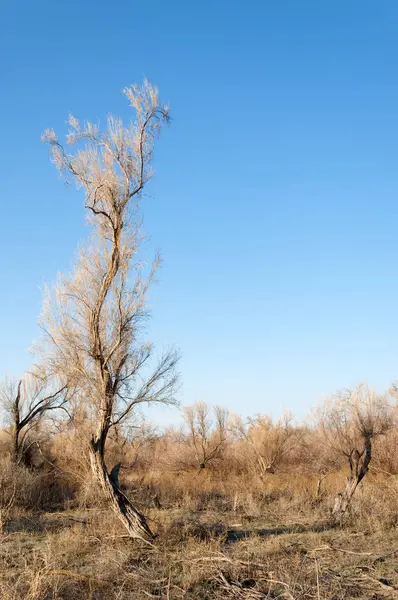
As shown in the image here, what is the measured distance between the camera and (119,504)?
10031mm

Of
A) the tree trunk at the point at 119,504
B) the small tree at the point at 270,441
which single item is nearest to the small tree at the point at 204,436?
the small tree at the point at 270,441

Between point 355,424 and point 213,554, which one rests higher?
point 355,424

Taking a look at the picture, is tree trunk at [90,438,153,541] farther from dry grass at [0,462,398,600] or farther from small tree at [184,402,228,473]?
small tree at [184,402,228,473]

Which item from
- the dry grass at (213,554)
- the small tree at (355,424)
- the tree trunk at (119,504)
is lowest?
the dry grass at (213,554)

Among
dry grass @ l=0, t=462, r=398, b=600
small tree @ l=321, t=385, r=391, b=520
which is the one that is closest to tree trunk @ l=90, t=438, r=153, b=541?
dry grass @ l=0, t=462, r=398, b=600

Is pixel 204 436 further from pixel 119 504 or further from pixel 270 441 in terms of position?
pixel 119 504

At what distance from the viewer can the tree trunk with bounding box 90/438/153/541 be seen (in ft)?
32.4

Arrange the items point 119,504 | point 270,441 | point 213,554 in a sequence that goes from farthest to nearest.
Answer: point 270,441 < point 119,504 < point 213,554

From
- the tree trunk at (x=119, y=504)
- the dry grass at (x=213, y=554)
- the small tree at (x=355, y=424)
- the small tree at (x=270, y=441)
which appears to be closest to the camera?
the dry grass at (x=213, y=554)

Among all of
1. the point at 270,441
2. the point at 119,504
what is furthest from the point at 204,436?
the point at 119,504

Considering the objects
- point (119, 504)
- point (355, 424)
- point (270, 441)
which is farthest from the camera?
point (270, 441)

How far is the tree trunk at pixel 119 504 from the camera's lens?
9.89 metres

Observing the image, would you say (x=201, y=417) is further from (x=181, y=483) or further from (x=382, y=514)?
(x=382, y=514)

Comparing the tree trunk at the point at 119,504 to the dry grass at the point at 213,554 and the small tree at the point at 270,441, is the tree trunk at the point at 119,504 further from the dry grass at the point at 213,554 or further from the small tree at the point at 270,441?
the small tree at the point at 270,441
